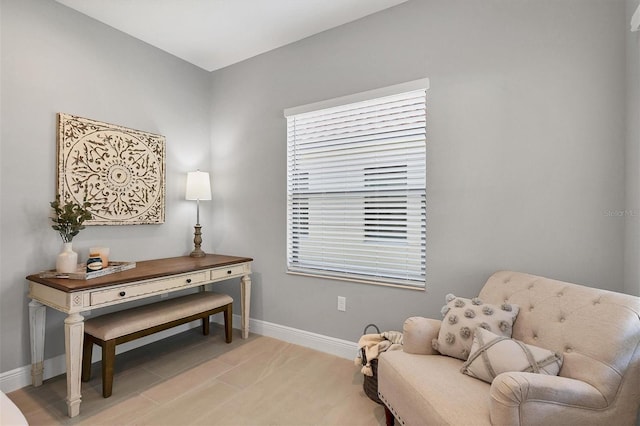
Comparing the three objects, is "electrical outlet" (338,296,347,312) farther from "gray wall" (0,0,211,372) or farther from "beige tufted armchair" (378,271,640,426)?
"gray wall" (0,0,211,372)

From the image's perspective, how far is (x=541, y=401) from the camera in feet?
3.60

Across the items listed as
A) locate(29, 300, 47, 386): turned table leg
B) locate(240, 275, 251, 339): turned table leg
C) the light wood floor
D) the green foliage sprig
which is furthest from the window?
locate(29, 300, 47, 386): turned table leg

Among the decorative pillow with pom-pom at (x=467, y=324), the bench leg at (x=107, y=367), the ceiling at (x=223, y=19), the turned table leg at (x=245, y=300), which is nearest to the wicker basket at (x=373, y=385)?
the decorative pillow with pom-pom at (x=467, y=324)

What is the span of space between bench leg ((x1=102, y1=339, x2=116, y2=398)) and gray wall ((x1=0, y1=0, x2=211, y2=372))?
24.6 inches

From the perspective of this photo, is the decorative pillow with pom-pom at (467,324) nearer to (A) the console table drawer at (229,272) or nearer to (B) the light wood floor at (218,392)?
(B) the light wood floor at (218,392)

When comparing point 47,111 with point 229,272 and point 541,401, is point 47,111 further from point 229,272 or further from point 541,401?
point 541,401

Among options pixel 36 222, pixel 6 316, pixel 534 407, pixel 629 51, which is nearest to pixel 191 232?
pixel 36 222

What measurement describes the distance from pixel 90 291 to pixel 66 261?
1.42ft

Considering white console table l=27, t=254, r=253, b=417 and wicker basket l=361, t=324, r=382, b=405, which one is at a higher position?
white console table l=27, t=254, r=253, b=417

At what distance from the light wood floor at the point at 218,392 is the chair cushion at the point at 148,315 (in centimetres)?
39

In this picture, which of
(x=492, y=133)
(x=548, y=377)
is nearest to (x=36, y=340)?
A: (x=548, y=377)

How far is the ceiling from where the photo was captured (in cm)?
232

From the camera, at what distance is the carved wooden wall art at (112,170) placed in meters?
2.31

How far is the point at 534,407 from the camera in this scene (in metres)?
1.09
